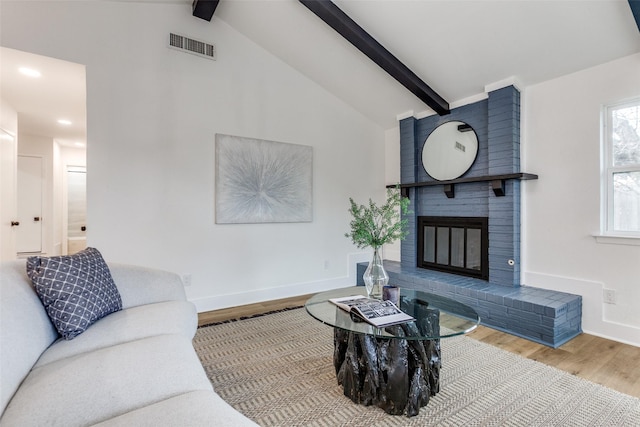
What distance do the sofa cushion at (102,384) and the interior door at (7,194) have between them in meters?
3.22

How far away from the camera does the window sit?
2.52 meters

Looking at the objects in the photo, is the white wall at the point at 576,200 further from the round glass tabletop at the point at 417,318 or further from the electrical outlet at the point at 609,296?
the round glass tabletop at the point at 417,318

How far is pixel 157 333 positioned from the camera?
1521 mm

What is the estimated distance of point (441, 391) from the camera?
5.92 ft

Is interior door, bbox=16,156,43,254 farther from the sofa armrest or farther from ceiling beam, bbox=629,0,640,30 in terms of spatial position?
ceiling beam, bbox=629,0,640,30

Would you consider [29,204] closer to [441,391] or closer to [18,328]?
[18,328]

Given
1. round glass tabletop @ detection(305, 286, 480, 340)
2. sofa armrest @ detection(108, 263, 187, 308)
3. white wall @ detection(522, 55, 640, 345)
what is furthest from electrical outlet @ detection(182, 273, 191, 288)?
white wall @ detection(522, 55, 640, 345)

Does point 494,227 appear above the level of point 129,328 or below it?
above

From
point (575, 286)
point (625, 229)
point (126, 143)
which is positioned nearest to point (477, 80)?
point (625, 229)

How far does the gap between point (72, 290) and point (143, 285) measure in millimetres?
490

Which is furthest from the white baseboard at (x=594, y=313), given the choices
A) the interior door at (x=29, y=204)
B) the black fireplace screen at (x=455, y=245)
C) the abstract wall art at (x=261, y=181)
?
the interior door at (x=29, y=204)

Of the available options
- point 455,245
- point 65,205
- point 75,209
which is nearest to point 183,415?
point 455,245

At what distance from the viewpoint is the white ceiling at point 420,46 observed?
7.88ft

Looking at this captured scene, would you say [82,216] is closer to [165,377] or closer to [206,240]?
[206,240]
